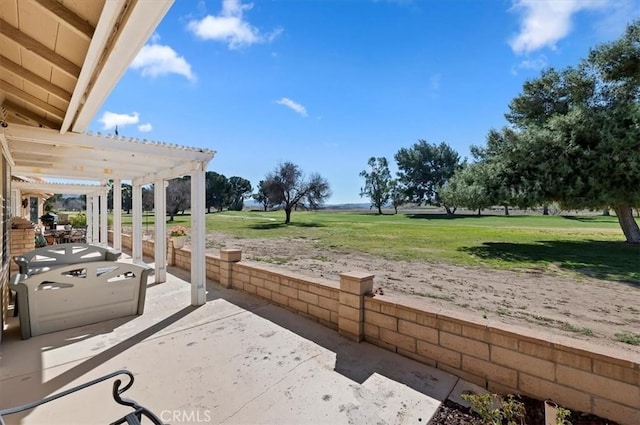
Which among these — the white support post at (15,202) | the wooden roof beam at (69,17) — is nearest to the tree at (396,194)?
the white support post at (15,202)

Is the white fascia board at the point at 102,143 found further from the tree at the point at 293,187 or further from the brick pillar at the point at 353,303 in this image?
the tree at the point at 293,187

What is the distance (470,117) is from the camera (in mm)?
17969

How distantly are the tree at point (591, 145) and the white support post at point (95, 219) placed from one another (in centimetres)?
1687

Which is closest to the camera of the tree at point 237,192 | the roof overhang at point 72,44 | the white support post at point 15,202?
the roof overhang at point 72,44

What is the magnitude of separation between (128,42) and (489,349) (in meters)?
3.90

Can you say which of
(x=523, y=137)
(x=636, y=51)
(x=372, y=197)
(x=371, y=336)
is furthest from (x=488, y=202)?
(x=372, y=197)

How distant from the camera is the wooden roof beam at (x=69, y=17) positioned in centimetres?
179

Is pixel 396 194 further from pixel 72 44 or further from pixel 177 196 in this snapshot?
pixel 72 44

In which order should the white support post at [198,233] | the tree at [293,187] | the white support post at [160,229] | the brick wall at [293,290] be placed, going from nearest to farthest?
the brick wall at [293,290], the white support post at [198,233], the white support post at [160,229], the tree at [293,187]

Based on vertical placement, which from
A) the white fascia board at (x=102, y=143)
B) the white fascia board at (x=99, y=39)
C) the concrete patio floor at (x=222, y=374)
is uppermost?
the white fascia board at (x=99, y=39)

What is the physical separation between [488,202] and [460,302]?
30.2ft

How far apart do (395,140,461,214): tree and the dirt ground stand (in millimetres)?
43791

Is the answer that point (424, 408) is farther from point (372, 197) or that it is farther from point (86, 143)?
point (372, 197)

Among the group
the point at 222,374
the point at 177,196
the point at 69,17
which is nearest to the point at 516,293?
the point at 222,374
